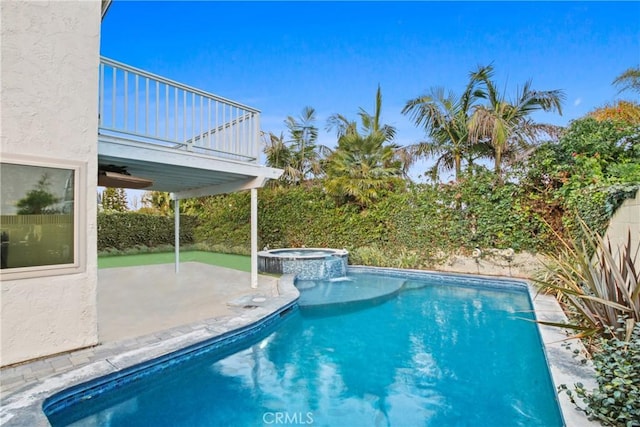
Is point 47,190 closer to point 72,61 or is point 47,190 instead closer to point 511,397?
point 72,61

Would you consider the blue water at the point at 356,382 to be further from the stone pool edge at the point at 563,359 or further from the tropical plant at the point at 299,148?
the tropical plant at the point at 299,148

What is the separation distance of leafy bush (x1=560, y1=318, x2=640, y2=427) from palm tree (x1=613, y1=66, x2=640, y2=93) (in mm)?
11153

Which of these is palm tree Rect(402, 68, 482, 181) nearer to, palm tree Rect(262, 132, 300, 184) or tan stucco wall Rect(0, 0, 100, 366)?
palm tree Rect(262, 132, 300, 184)

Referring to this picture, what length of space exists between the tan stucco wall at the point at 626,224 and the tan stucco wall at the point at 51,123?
863 cm

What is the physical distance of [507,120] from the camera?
12742 millimetres

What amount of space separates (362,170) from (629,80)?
9.07 m

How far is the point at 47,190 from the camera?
14.6 feet

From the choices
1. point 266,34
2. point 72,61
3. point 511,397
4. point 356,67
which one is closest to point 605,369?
point 511,397

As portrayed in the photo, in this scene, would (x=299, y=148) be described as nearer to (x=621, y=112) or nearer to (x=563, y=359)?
(x=621, y=112)

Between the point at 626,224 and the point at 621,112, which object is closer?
the point at 626,224

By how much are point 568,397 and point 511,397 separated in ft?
3.47

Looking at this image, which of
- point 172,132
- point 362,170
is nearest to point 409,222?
point 362,170

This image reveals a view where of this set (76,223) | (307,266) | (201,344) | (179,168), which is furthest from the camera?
(307,266)

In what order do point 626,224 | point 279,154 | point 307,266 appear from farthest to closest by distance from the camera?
point 279,154
point 307,266
point 626,224
